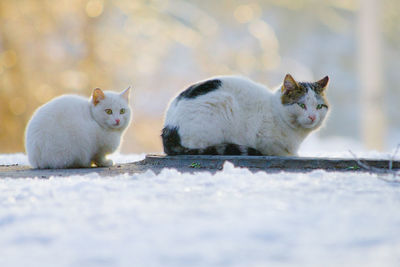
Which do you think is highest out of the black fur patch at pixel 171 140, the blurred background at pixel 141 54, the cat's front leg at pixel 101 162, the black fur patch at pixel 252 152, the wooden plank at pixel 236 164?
the blurred background at pixel 141 54

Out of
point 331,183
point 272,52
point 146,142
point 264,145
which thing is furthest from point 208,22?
point 331,183

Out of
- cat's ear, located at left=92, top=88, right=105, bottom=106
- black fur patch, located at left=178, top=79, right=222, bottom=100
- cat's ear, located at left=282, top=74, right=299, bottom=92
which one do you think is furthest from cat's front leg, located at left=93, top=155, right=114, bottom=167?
cat's ear, located at left=282, top=74, right=299, bottom=92

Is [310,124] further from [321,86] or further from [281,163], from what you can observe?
[281,163]

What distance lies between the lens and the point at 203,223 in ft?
5.34

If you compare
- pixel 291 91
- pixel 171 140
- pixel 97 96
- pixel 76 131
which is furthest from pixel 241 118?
pixel 76 131

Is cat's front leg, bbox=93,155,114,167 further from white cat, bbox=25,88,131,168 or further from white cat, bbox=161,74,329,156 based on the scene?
white cat, bbox=161,74,329,156

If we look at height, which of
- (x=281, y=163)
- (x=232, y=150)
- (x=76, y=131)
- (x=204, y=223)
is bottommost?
(x=204, y=223)

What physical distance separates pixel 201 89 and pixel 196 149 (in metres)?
0.47

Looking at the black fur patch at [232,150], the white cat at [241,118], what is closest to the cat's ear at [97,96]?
the white cat at [241,118]

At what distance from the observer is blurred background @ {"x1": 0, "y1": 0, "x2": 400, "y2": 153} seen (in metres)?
8.90

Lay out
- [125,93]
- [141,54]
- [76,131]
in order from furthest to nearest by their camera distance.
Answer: [141,54] → [125,93] → [76,131]

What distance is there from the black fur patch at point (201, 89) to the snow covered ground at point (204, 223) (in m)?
1.34

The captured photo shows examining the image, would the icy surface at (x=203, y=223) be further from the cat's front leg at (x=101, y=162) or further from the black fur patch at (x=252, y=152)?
the cat's front leg at (x=101, y=162)

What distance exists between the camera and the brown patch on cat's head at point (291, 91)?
364 cm
